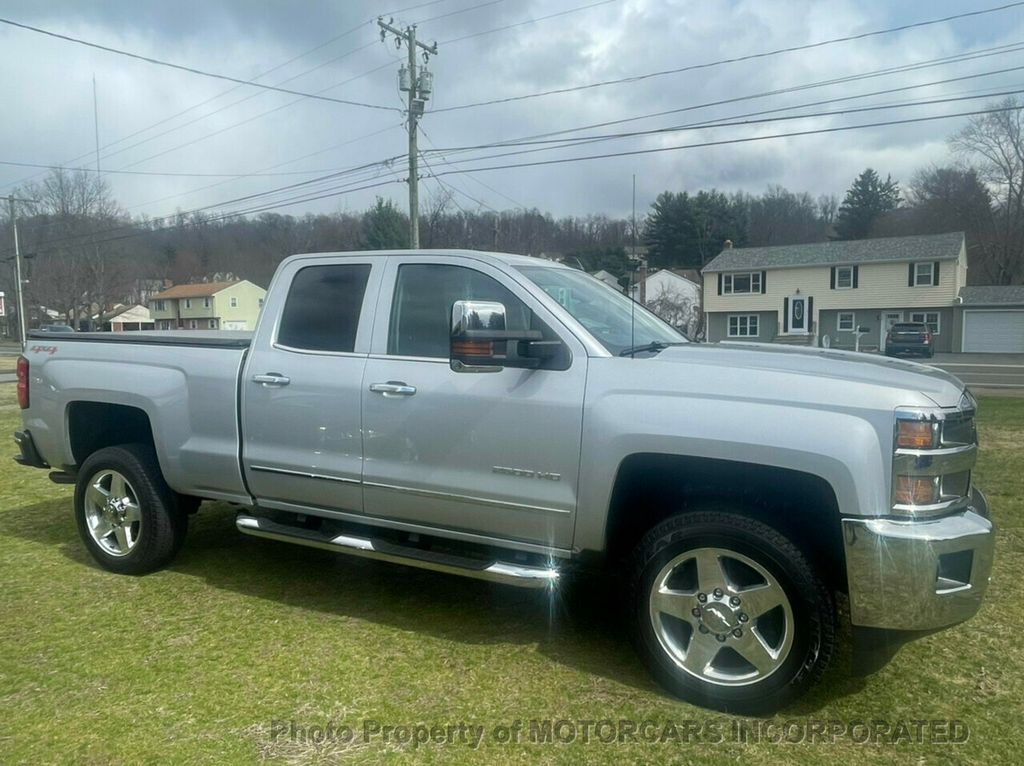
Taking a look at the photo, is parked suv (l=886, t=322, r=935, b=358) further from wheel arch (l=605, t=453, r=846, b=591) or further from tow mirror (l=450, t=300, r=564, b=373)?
tow mirror (l=450, t=300, r=564, b=373)

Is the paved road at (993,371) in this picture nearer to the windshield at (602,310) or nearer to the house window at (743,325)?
the house window at (743,325)

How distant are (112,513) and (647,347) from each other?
3.55m

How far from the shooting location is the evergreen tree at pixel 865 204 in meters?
75.9

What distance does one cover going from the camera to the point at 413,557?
3.87 m

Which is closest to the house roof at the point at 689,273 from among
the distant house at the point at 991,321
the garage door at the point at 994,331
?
the distant house at the point at 991,321

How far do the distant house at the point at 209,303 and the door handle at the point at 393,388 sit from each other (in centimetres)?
7003

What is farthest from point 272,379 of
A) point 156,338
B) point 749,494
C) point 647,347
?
point 749,494

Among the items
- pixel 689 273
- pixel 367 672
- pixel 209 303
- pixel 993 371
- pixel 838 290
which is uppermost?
pixel 689 273

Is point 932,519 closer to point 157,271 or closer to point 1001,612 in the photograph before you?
point 1001,612

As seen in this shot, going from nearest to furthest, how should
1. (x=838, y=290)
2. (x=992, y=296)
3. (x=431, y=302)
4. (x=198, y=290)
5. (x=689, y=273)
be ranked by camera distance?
(x=431, y=302), (x=992, y=296), (x=838, y=290), (x=689, y=273), (x=198, y=290)

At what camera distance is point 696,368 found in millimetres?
3352

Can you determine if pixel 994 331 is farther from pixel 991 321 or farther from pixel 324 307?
pixel 324 307

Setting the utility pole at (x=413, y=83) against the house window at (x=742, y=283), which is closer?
the utility pole at (x=413, y=83)

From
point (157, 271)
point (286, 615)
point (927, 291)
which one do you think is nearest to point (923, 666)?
point (286, 615)
